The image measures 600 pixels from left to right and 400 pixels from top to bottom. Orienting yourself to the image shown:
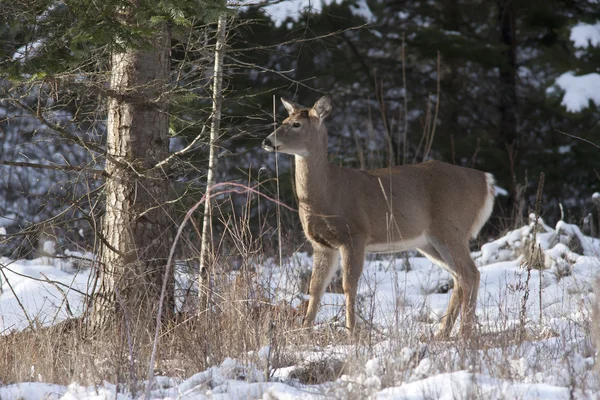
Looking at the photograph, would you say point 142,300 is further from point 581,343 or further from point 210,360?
point 581,343

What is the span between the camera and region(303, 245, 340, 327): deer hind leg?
6500mm

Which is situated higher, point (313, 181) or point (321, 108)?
point (321, 108)

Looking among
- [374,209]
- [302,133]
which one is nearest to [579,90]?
[374,209]

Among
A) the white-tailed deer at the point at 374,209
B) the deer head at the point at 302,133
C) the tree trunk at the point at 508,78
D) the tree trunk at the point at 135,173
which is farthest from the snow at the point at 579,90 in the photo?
the tree trunk at the point at 135,173

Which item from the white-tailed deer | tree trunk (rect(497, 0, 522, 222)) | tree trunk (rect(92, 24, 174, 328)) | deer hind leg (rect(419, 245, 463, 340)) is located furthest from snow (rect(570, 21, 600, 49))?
tree trunk (rect(92, 24, 174, 328))

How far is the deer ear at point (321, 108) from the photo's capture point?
22.6ft

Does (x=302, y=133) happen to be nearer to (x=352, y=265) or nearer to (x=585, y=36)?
(x=352, y=265)

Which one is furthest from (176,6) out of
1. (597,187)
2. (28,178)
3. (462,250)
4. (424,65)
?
(424,65)

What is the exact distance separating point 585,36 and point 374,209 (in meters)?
7.85

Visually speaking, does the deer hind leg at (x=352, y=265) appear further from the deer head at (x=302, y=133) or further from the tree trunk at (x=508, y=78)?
the tree trunk at (x=508, y=78)

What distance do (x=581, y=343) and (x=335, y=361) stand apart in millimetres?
1393

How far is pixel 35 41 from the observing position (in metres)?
5.01

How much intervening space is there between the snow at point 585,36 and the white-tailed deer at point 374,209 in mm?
6609

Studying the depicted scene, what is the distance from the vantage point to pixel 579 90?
12.7 meters
